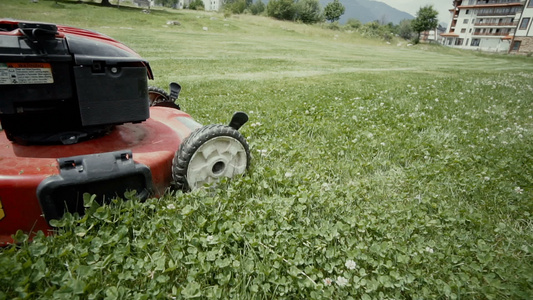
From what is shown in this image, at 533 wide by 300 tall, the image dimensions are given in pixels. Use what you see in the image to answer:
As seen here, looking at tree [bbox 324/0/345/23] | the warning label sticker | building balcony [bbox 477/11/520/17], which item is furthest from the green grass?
tree [bbox 324/0/345/23]

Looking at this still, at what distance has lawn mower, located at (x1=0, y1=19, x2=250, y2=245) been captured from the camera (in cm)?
160

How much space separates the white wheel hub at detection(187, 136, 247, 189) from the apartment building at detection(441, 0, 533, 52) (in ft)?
227

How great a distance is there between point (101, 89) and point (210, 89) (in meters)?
4.79

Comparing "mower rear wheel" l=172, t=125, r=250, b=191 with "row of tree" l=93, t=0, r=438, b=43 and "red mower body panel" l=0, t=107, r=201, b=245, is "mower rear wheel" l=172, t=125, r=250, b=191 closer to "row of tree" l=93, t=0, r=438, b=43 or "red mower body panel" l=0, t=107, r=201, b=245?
"red mower body panel" l=0, t=107, r=201, b=245

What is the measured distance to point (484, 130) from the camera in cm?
414

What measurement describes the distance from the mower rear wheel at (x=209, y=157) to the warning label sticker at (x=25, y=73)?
86 centimetres

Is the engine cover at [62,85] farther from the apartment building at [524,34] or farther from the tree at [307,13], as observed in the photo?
the tree at [307,13]

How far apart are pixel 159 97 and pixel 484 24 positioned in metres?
82.2

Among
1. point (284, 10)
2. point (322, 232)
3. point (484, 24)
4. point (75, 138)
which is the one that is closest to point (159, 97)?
point (75, 138)

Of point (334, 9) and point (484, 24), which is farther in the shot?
point (334, 9)

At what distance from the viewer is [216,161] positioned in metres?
2.24

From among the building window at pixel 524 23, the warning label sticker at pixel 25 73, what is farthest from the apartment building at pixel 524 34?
the warning label sticker at pixel 25 73

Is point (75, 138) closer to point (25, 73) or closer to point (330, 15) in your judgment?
point (25, 73)

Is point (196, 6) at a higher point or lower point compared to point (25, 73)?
higher
